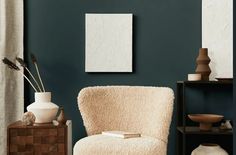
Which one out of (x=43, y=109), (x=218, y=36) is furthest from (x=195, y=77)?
(x=43, y=109)

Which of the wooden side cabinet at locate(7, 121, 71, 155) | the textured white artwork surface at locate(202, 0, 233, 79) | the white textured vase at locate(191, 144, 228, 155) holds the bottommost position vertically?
the white textured vase at locate(191, 144, 228, 155)

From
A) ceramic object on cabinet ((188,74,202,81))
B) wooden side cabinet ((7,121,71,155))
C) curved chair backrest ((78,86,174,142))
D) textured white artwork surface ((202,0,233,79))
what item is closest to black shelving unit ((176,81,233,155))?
ceramic object on cabinet ((188,74,202,81))

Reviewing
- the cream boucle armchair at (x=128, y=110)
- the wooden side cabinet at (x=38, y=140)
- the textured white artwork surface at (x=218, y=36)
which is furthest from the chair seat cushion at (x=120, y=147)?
the textured white artwork surface at (x=218, y=36)

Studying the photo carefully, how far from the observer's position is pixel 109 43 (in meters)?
3.84

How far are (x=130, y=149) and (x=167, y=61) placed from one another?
114cm

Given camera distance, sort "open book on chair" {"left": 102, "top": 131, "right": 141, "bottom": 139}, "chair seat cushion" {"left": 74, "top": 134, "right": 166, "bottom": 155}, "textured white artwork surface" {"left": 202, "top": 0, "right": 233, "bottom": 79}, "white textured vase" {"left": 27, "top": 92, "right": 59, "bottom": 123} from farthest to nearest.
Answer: "textured white artwork surface" {"left": 202, "top": 0, "right": 233, "bottom": 79}
"white textured vase" {"left": 27, "top": 92, "right": 59, "bottom": 123}
"open book on chair" {"left": 102, "top": 131, "right": 141, "bottom": 139}
"chair seat cushion" {"left": 74, "top": 134, "right": 166, "bottom": 155}

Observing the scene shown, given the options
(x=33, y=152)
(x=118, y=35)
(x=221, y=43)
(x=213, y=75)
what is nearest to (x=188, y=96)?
(x=213, y=75)

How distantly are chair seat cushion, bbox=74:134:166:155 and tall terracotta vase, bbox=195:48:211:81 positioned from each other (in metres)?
0.79

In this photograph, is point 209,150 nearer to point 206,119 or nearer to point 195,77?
point 206,119

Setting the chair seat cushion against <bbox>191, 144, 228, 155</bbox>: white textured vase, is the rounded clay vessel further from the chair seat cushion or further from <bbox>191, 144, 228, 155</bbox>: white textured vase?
the chair seat cushion

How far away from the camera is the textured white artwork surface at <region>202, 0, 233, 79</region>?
3791mm

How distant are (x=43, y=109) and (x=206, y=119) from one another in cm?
128

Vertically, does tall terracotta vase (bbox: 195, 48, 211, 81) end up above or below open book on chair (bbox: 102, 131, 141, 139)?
above

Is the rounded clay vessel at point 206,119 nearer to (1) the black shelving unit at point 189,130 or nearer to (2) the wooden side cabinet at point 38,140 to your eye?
(1) the black shelving unit at point 189,130
